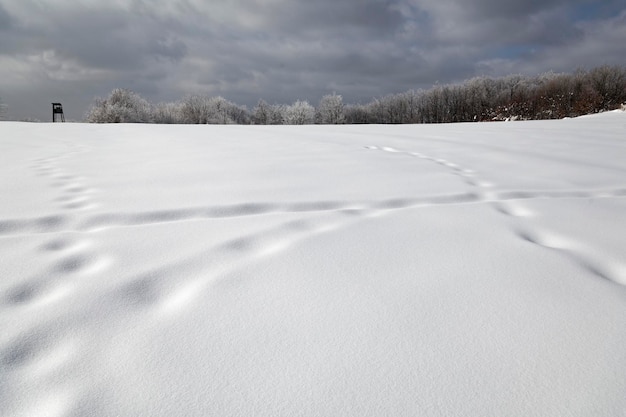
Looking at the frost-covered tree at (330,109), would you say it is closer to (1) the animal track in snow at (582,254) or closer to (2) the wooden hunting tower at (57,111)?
(2) the wooden hunting tower at (57,111)

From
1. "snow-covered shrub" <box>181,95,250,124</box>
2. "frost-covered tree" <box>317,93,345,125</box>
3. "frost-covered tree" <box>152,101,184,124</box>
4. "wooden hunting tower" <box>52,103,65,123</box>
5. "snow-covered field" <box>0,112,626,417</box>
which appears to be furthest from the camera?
"frost-covered tree" <box>317,93,345,125</box>

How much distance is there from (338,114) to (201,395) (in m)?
38.5

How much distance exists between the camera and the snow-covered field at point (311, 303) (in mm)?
439

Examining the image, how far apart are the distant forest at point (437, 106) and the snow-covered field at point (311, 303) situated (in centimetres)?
2504

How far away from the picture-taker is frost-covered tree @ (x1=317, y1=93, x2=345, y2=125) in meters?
37.2

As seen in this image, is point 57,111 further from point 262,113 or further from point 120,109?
point 262,113

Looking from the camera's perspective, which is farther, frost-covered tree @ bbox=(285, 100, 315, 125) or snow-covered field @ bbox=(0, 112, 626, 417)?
frost-covered tree @ bbox=(285, 100, 315, 125)

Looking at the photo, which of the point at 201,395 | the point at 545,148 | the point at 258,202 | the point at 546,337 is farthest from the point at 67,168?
the point at 545,148

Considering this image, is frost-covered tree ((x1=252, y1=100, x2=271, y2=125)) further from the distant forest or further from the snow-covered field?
the snow-covered field

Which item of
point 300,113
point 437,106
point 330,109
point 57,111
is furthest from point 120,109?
point 437,106

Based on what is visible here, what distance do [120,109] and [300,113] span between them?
15.3 m

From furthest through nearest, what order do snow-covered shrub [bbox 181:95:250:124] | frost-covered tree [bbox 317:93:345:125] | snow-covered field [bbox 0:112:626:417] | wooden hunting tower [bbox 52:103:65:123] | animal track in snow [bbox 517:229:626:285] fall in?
frost-covered tree [bbox 317:93:345:125]
snow-covered shrub [bbox 181:95:250:124]
wooden hunting tower [bbox 52:103:65:123]
animal track in snow [bbox 517:229:626:285]
snow-covered field [bbox 0:112:626:417]

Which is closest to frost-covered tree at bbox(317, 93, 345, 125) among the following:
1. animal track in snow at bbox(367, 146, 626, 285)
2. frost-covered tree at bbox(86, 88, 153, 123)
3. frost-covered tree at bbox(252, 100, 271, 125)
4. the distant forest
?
the distant forest

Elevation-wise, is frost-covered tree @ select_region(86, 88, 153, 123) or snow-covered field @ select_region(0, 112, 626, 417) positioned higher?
frost-covered tree @ select_region(86, 88, 153, 123)
